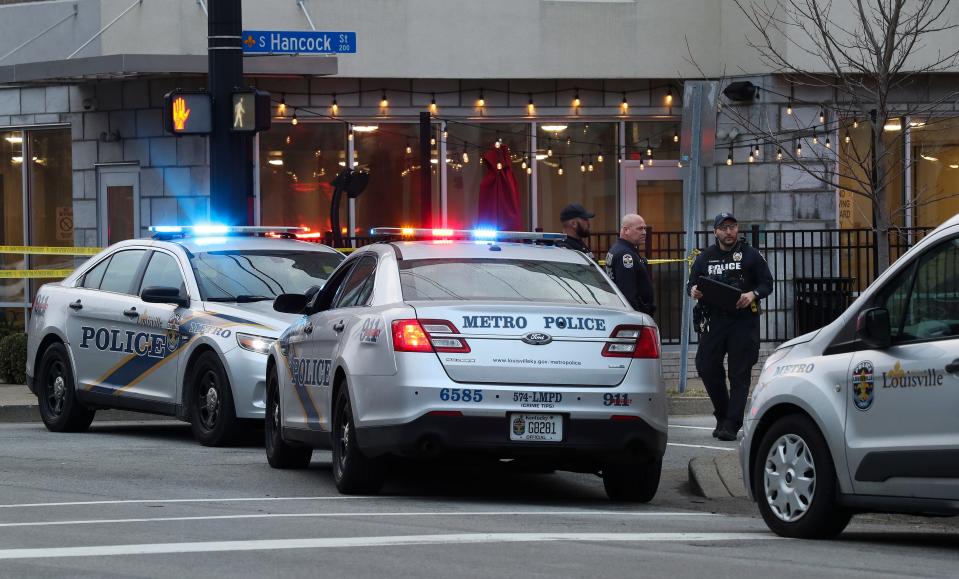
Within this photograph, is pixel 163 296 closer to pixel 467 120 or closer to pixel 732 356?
pixel 732 356

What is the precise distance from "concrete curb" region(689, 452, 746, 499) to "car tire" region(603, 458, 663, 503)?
2.21 feet

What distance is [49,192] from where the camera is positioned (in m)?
25.0

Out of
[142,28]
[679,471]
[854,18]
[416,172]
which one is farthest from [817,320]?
[679,471]

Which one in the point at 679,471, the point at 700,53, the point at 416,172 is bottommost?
the point at 679,471

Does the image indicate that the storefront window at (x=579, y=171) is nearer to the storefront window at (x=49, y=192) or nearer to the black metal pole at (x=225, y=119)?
the storefront window at (x=49, y=192)

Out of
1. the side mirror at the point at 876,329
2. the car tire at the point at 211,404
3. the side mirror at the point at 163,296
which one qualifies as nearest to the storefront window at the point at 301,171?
the side mirror at the point at 163,296

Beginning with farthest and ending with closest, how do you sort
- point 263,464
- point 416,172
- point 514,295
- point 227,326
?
point 416,172, point 227,326, point 263,464, point 514,295

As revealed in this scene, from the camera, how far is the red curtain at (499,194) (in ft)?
78.2

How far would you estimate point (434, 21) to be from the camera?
926 inches

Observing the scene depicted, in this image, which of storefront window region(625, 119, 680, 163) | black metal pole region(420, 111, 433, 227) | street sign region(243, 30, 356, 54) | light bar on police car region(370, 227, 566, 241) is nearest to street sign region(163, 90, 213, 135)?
street sign region(243, 30, 356, 54)

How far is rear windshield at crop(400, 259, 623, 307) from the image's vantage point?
1042cm

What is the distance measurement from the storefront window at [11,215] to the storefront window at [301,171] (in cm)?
385

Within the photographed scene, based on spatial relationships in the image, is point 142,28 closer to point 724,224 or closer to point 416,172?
point 416,172

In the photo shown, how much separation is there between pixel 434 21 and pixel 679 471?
12.1m
